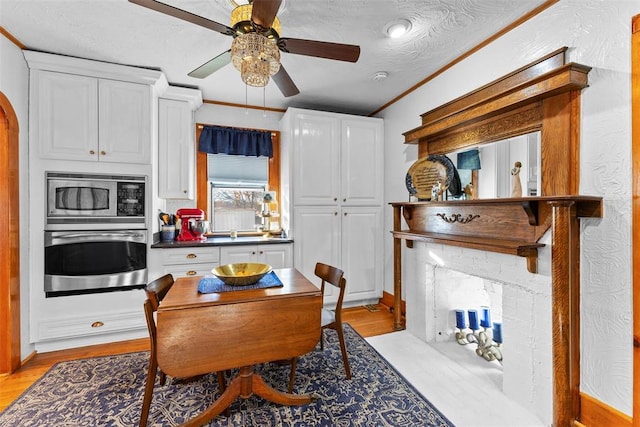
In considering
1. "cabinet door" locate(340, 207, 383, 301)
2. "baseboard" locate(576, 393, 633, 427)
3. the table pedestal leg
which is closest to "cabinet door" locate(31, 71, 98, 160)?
the table pedestal leg

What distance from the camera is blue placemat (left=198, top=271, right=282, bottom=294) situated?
172 cm

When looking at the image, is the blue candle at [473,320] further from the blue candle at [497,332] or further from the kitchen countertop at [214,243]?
the kitchen countertop at [214,243]

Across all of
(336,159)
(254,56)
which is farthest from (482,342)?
(254,56)

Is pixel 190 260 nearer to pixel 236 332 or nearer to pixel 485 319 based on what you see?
pixel 236 332

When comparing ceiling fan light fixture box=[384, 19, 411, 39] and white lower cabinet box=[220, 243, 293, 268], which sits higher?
ceiling fan light fixture box=[384, 19, 411, 39]

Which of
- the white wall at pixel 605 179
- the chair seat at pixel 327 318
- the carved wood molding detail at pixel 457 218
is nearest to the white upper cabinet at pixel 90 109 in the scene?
the chair seat at pixel 327 318

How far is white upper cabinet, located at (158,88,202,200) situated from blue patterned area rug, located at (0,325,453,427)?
1568 mm

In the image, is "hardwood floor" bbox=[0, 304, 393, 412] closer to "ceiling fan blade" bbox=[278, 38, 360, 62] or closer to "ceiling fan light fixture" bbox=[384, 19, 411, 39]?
"ceiling fan blade" bbox=[278, 38, 360, 62]

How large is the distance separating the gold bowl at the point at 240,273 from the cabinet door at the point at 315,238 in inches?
48.2

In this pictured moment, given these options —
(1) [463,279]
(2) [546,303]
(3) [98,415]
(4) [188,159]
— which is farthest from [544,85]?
(3) [98,415]

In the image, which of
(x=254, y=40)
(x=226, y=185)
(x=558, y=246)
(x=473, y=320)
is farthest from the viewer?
(x=226, y=185)

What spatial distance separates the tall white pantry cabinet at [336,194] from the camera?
3.25 meters

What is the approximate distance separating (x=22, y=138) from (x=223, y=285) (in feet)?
6.67

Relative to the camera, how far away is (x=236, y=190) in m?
3.60
